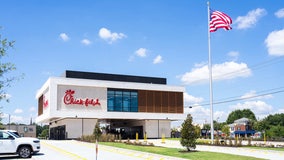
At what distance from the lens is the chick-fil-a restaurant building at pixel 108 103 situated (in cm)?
5572

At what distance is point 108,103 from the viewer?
5925 cm

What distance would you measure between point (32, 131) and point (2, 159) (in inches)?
4335

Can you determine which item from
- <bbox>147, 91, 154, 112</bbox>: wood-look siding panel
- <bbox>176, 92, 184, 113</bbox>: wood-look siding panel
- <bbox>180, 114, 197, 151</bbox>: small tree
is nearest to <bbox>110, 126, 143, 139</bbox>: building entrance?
<bbox>147, 91, 154, 112</bbox>: wood-look siding panel

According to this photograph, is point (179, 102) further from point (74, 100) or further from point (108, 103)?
Answer: point (74, 100)

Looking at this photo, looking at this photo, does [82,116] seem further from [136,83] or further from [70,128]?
[136,83]

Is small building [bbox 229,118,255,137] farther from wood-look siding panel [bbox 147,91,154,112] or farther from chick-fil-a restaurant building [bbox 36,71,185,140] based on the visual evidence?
wood-look siding panel [bbox 147,91,154,112]

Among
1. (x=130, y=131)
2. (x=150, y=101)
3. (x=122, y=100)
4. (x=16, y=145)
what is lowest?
(x=130, y=131)

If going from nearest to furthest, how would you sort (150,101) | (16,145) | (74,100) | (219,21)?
(16,145) < (219,21) < (74,100) < (150,101)

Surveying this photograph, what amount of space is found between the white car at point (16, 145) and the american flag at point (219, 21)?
2237 centimetres

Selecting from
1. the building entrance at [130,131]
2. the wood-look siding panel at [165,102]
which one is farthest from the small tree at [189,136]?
the building entrance at [130,131]

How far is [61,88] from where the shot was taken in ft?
183

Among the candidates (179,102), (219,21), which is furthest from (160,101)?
(219,21)

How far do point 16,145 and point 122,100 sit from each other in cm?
3784

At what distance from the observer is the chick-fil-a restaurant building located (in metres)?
55.7
